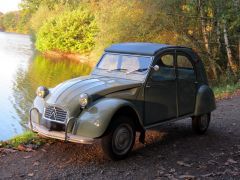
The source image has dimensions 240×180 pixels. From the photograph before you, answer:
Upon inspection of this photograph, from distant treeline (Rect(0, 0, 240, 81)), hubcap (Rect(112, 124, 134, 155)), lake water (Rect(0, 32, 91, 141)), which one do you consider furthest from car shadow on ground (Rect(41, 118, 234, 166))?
distant treeline (Rect(0, 0, 240, 81))

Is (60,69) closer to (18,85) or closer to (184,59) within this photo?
(18,85)

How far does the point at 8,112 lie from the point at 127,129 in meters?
15.3

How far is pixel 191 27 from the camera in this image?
982 inches

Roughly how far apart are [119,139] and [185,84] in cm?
220

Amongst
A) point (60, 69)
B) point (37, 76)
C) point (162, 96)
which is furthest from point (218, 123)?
point (60, 69)

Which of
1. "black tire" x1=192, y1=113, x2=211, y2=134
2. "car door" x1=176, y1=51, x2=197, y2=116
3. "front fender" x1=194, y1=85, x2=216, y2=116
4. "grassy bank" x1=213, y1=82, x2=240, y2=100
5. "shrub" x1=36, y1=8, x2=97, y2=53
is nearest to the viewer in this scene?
"car door" x1=176, y1=51, x2=197, y2=116

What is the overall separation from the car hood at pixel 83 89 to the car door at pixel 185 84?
1.25m

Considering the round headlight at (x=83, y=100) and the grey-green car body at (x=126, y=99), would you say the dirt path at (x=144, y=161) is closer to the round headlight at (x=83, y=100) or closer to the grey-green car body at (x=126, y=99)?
the grey-green car body at (x=126, y=99)

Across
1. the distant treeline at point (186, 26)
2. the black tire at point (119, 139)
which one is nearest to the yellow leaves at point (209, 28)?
the distant treeline at point (186, 26)

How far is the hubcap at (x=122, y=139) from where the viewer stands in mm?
6766

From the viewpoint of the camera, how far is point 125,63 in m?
7.84

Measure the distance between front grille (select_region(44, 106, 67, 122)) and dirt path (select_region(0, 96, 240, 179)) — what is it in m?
0.69

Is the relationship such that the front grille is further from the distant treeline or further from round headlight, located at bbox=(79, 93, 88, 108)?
the distant treeline

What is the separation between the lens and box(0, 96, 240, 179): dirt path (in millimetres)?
6277
